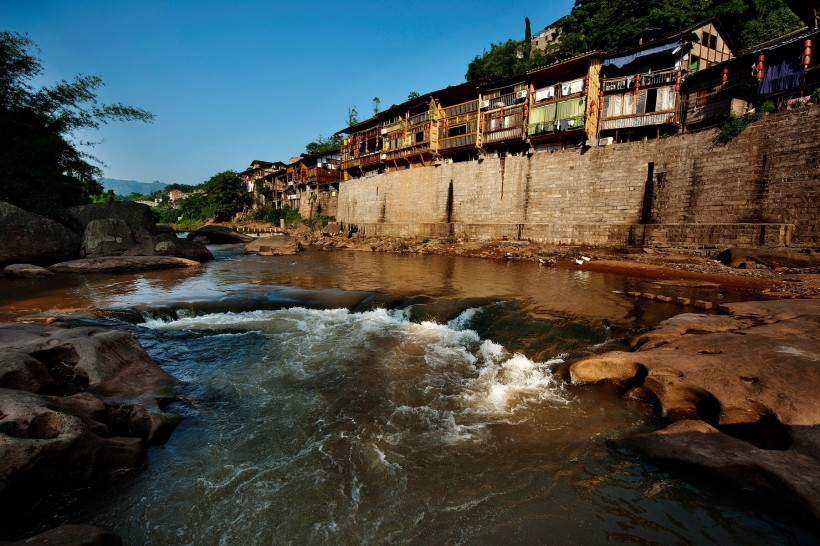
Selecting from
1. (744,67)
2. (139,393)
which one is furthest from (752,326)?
(744,67)

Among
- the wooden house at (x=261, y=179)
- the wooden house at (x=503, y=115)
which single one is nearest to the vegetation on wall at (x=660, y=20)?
the wooden house at (x=503, y=115)

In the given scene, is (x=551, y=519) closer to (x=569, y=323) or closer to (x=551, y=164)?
(x=569, y=323)

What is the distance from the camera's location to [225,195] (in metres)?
61.4

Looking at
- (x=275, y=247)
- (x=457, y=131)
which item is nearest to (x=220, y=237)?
(x=275, y=247)

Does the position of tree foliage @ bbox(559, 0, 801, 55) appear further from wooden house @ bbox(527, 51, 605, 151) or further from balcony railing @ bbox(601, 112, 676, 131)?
balcony railing @ bbox(601, 112, 676, 131)

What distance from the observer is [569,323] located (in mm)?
9125

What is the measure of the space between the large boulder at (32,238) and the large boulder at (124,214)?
1.95 m

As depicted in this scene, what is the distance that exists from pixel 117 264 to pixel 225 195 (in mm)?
50296

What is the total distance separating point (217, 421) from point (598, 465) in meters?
5.26

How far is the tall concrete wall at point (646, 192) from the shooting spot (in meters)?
15.5

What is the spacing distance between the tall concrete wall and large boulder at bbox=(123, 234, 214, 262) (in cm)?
1815

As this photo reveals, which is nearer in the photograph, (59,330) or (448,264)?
(59,330)

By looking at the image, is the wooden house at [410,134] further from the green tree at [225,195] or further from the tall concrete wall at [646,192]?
the green tree at [225,195]

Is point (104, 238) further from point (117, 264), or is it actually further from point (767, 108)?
point (767, 108)
